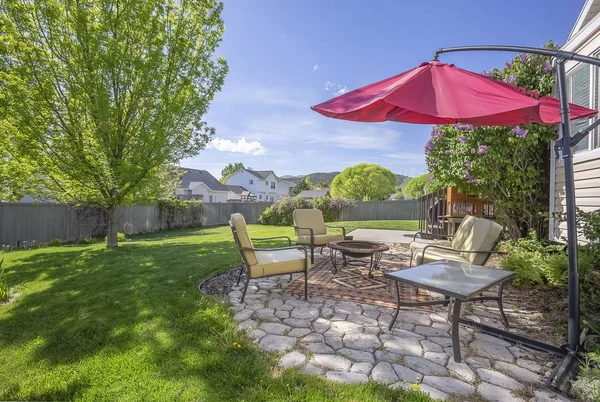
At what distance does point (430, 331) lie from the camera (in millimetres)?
2896

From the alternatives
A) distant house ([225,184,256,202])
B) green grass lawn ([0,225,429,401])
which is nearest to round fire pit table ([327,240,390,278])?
green grass lawn ([0,225,429,401])

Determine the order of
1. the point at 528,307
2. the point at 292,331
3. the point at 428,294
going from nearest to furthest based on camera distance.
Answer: the point at 292,331
the point at 528,307
the point at 428,294

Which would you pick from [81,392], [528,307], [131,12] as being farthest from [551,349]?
[131,12]

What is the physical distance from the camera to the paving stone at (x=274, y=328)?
2.83 m

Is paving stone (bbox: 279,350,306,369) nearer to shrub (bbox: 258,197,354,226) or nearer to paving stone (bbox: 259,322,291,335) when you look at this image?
paving stone (bbox: 259,322,291,335)

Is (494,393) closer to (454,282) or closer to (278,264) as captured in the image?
(454,282)

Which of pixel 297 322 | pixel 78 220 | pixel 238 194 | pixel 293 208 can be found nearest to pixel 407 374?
pixel 297 322

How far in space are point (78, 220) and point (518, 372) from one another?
14.2 meters

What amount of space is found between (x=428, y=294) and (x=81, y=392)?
12.6 ft

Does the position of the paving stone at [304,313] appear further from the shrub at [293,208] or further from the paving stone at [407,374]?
the shrub at [293,208]

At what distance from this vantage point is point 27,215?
9992 millimetres

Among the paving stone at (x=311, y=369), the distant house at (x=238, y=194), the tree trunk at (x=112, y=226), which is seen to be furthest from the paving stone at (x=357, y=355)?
the distant house at (x=238, y=194)

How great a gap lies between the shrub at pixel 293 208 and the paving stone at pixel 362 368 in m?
14.9

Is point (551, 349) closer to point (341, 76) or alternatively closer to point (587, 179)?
point (587, 179)
